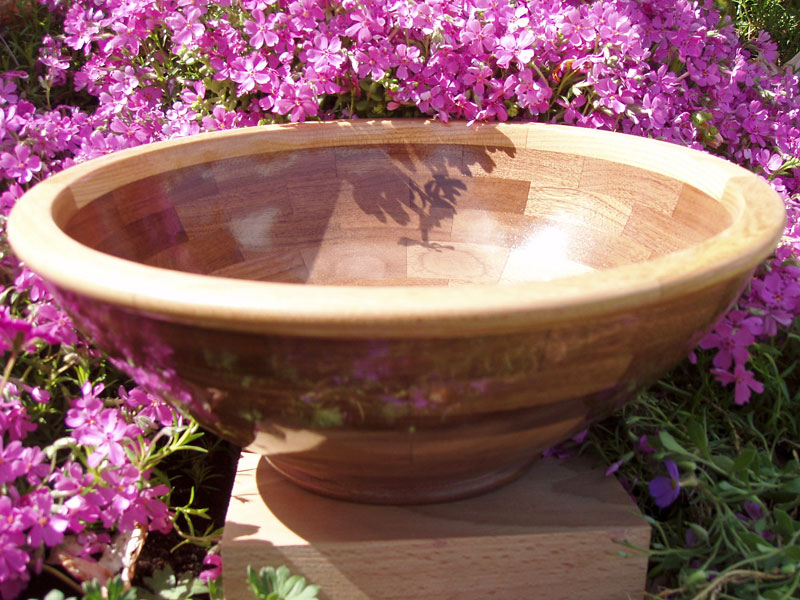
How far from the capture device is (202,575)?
993 millimetres

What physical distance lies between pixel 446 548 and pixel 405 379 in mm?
359

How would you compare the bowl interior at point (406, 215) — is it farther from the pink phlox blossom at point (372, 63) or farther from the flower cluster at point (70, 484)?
the flower cluster at point (70, 484)

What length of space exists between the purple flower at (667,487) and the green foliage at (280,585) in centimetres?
44

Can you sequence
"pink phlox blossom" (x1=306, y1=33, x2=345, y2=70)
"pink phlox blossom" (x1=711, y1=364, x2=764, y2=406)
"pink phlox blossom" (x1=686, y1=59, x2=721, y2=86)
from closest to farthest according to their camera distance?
"pink phlox blossom" (x1=711, y1=364, x2=764, y2=406) → "pink phlox blossom" (x1=306, y1=33, x2=345, y2=70) → "pink phlox blossom" (x1=686, y1=59, x2=721, y2=86)

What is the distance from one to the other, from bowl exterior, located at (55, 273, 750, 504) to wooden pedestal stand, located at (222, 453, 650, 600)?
0.14 metres

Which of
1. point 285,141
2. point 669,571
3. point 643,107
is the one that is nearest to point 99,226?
point 285,141

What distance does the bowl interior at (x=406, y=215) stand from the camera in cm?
121

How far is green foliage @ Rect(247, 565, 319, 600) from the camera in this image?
827mm

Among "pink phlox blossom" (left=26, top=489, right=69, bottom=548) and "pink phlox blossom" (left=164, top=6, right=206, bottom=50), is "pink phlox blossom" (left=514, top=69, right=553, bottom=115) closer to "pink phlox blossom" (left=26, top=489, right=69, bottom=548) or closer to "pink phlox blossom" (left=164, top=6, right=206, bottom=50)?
"pink phlox blossom" (left=164, top=6, right=206, bottom=50)

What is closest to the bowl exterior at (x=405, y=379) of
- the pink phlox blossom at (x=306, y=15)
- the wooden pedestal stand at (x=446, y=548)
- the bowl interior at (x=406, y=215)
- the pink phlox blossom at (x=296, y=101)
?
the wooden pedestal stand at (x=446, y=548)

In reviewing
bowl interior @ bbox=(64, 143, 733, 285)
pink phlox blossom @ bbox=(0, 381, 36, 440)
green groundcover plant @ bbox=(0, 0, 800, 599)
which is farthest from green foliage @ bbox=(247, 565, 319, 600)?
bowl interior @ bbox=(64, 143, 733, 285)

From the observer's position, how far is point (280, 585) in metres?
0.84

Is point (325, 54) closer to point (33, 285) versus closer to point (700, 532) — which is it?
point (33, 285)

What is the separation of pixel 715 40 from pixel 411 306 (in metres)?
1.50
